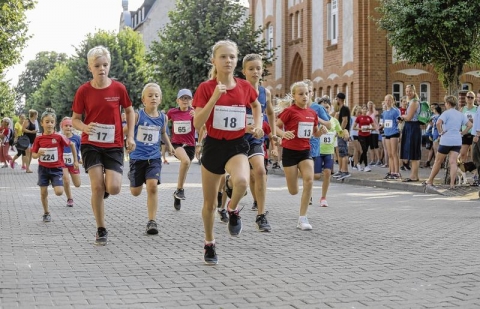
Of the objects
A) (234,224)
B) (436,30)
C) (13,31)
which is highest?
(13,31)

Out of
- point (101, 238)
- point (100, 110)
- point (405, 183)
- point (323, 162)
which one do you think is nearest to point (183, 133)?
point (323, 162)

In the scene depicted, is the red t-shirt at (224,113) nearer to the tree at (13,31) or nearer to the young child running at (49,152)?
the young child running at (49,152)

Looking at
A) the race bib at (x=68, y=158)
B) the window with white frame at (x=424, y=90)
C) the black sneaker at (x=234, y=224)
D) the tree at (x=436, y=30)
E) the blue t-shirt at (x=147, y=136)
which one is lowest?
the black sneaker at (x=234, y=224)

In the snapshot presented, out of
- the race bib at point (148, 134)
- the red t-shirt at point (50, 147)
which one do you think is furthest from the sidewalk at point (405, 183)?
the red t-shirt at point (50, 147)

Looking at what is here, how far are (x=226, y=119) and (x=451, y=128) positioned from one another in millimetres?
10977

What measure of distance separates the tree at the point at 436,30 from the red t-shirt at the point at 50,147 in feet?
51.3

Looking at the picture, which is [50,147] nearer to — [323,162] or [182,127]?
[182,127]

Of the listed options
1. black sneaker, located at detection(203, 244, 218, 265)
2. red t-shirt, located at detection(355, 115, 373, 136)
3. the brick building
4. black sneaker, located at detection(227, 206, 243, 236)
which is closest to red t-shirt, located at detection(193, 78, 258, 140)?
black sneaker, located at detection(203, 244, 218, 265)

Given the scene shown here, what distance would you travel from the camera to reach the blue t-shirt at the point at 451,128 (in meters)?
18.0

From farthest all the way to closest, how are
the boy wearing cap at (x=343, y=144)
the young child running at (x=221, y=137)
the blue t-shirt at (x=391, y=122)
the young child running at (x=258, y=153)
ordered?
the boy wearing cap at (x=343, y=144) → the blue t-shirt at (x=391, y=122) → the young child running at (x=258, y=153) → the young child running at (x=221, y=137)

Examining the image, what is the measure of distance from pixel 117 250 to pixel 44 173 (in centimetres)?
435

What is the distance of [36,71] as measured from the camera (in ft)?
471

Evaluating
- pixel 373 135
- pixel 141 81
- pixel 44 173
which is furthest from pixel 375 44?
pixel 141 81

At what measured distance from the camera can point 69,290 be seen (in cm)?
672
